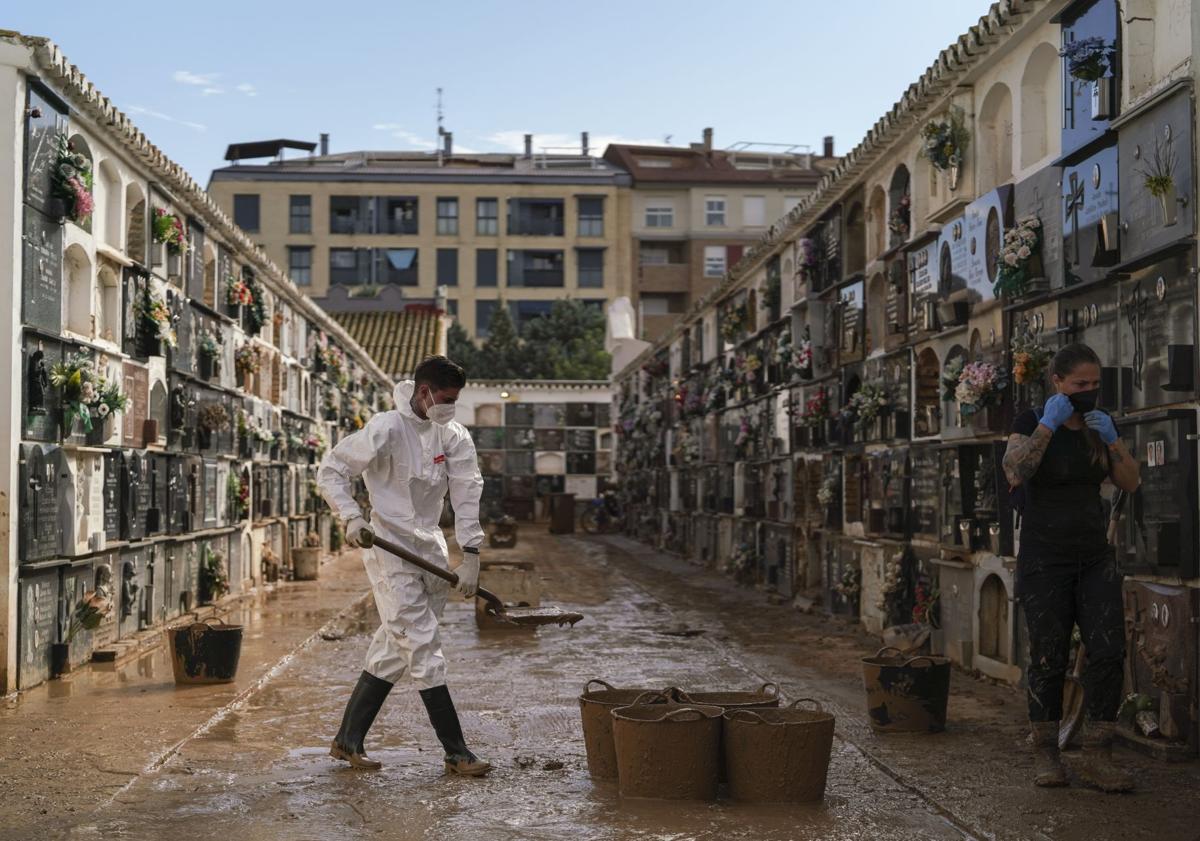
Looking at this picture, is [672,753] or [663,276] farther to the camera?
[663,276]

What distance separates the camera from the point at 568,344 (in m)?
57.4

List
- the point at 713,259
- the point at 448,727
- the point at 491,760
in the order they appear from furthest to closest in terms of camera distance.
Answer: the point at 713,259, the point at 491,760, the point at 448,727

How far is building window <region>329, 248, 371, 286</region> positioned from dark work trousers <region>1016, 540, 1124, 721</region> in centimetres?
5369

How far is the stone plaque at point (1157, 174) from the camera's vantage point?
782 cm

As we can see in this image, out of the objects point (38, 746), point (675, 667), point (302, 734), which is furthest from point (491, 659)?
point (38, 746)

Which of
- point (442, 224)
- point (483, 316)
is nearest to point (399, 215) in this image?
point (442, 224)

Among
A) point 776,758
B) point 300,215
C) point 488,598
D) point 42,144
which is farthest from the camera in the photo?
point 300,215

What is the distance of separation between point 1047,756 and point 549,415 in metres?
44.1

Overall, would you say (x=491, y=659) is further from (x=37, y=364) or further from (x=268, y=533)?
(x=268, y=533)

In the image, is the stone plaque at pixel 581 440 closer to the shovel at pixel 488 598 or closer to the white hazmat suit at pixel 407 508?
the shovel at pixel 488 598

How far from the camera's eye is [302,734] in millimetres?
8562

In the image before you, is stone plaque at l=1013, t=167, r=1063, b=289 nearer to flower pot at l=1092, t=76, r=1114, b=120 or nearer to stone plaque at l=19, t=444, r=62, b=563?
flower pot at l=1092, t=76, r=1114, b=120

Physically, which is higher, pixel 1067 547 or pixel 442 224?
pixel 442 224

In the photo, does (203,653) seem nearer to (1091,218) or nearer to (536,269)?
(1091,218)
